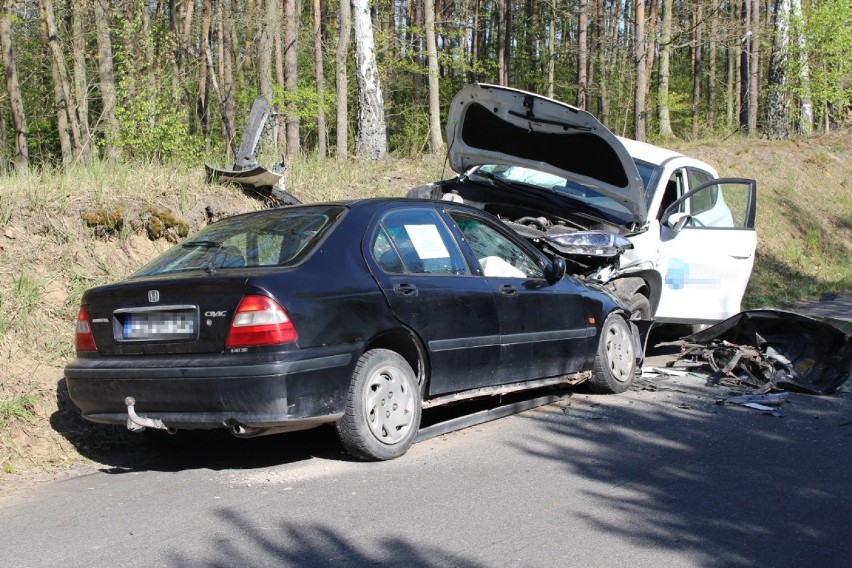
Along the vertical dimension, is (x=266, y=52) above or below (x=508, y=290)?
above

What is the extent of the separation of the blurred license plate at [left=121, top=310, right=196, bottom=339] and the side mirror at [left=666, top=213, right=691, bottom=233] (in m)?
5.46

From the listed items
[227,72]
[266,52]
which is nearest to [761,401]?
[266,52]

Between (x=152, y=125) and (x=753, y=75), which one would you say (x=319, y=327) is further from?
(x=753, y=75)

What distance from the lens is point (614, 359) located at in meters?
7.64

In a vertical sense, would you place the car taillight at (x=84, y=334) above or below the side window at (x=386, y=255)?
below

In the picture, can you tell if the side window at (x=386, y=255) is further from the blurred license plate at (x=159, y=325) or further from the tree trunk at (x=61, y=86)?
the tree trunk at (x=61, y=86)

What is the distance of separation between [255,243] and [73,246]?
125 inches

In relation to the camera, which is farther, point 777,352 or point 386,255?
point 777,352

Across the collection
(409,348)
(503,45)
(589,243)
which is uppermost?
(503,45)

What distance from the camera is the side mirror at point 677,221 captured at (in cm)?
889

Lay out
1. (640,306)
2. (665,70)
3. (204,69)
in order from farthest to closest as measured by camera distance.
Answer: (204,69)
(665,70)
(640,306)

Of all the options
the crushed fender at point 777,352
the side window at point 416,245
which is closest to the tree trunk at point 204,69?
the crushed fender at point 777,352

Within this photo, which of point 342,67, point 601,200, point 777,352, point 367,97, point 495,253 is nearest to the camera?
point 495,253

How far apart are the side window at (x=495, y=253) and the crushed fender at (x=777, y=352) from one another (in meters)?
2.34
